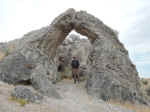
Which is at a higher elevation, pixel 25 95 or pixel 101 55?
pixel 101 55

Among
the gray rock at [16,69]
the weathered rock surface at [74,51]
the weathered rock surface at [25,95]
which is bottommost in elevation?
the weathered rock surface at [25,95]

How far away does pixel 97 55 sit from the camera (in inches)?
558

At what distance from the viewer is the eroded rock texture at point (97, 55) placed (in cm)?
1290

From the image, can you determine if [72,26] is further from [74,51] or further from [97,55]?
[74,51]

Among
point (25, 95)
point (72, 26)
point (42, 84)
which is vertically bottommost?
point (25, 95)

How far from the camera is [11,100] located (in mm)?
8172

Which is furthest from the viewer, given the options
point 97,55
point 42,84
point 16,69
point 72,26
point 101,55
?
point 72,26

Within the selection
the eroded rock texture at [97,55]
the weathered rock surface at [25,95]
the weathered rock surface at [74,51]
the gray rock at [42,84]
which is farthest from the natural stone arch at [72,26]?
the weathered rock surface at [25,95]

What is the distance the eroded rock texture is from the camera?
1290cm

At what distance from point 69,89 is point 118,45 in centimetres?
477

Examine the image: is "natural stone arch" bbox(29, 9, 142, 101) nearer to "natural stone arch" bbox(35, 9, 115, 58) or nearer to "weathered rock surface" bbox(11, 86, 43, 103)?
"natural stone arch" bbox(35, 9, 115, 58)

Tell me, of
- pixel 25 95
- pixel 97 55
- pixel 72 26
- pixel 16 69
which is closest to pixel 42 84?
pixel 16 69

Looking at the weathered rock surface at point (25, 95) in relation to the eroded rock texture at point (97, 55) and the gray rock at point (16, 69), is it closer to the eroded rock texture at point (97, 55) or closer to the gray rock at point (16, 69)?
the eroded rock texture at point (97, 55)

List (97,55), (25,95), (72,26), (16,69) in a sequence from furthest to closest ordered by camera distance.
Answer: (72,26) → (97,55) → (16,69) → (25,95)
